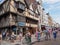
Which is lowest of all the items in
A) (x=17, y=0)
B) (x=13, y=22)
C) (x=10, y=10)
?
(x=13, y=22)

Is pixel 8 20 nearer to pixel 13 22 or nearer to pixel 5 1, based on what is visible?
pixel 13 22

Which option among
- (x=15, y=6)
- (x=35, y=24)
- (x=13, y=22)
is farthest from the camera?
(x=35, y=24)

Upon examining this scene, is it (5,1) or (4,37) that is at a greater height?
(5,1)

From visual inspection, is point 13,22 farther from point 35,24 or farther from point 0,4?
point 35,24

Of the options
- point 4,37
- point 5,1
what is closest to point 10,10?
point 5,1

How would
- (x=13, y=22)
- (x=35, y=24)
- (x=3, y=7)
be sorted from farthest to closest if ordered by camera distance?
(x=35, y=24)
(x=3, y=7)
(x=13, y=22)

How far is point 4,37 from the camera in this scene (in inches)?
1262

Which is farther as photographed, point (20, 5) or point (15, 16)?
point (20, 5)

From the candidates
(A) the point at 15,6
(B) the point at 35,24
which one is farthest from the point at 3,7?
(B) the point at 35,24

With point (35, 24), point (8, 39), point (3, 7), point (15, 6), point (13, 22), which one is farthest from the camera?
point (35, 24)

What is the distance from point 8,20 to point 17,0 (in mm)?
6440

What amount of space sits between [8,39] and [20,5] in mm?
16671

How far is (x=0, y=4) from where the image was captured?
48.5 metres

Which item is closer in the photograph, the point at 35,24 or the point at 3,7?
the point at 3,7
